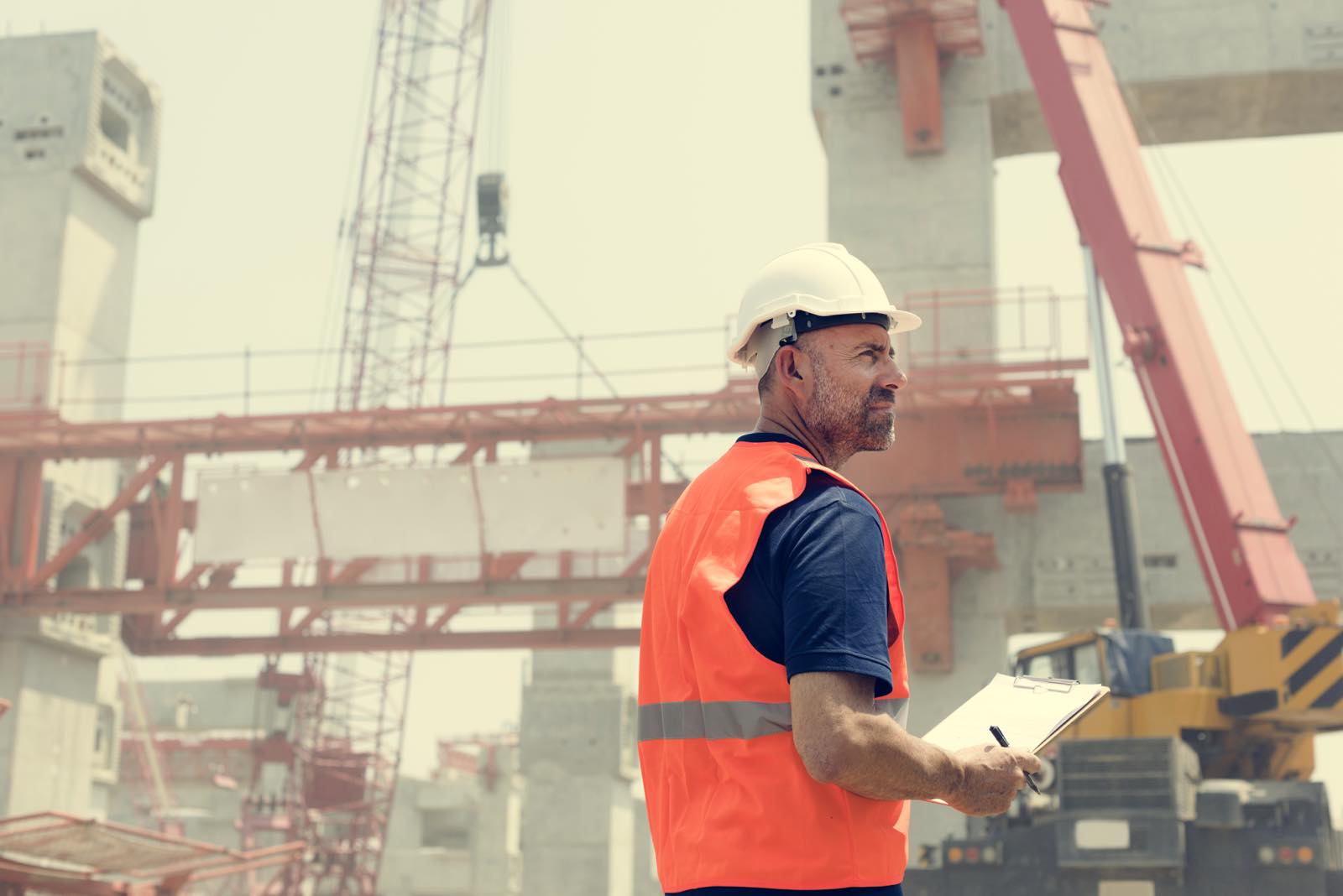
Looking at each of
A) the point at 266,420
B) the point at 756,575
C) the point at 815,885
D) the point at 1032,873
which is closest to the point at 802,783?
the point at 815,885

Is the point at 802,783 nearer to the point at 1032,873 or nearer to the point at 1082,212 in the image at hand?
the point at 1032,873

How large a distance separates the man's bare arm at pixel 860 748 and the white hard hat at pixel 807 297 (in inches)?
29.6

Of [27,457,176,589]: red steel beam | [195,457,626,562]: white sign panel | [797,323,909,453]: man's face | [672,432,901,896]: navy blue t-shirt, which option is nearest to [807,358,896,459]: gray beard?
[797,323,909,453]: man's face

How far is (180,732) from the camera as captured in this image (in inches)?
2665

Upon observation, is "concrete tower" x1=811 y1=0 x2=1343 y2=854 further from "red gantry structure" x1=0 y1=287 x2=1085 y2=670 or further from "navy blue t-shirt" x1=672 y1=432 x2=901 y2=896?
"navy blue t-shirt" x1=672 y1=432 x2=901 y2=896

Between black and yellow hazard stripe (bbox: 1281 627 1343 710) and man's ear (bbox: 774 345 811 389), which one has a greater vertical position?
black and yellow hazard stripe (bbox: 1281 627 1343 710)

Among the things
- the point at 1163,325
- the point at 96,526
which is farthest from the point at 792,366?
the point at 96,526

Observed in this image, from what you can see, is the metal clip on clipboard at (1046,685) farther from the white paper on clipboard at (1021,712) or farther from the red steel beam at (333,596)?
the red steel beam at (333,596)

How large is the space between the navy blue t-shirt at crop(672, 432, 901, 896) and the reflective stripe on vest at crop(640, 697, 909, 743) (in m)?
0.08

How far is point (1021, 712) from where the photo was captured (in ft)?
10.3

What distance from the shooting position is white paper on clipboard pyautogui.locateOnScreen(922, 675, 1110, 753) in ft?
9.84

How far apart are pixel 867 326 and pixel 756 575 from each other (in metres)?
0.62

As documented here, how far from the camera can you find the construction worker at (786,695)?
272 centimetres

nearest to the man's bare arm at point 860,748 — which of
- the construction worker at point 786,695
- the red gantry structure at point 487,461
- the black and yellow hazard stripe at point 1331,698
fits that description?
the construction worker at point 786,695
